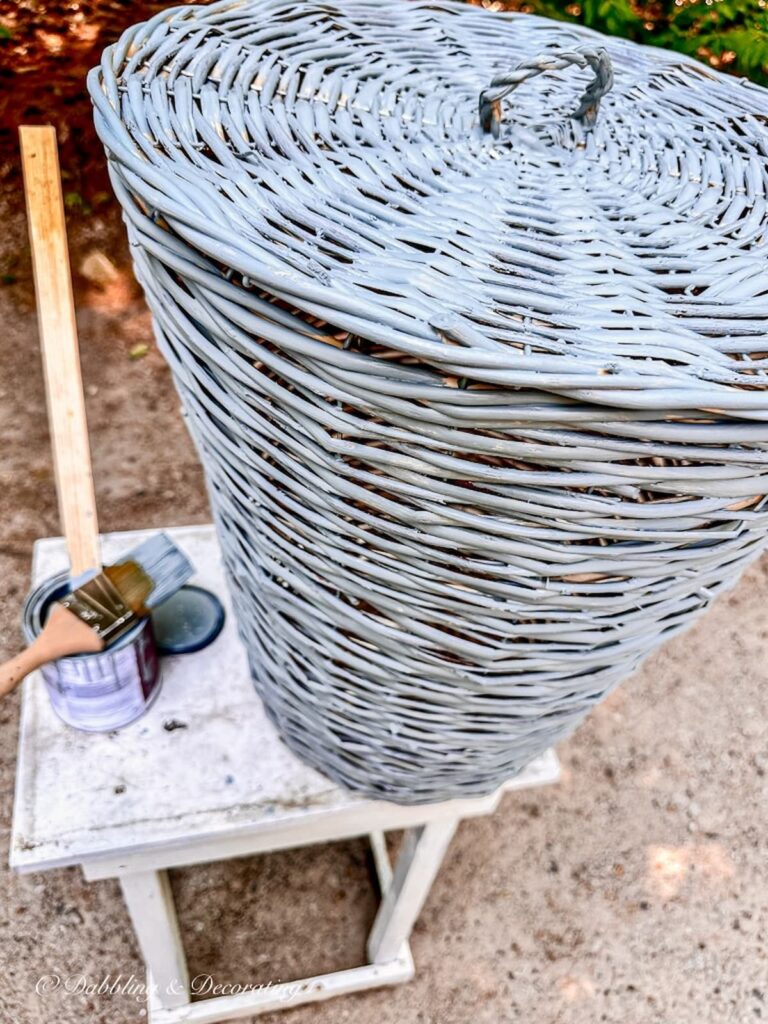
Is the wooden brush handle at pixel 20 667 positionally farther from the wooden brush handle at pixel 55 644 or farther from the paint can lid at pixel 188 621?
the paint can lid at pixel 188 621

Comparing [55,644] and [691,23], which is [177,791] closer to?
[55,644]

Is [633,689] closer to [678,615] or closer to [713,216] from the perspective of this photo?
[678,615]

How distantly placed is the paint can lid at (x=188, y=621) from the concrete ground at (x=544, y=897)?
0.52 metres

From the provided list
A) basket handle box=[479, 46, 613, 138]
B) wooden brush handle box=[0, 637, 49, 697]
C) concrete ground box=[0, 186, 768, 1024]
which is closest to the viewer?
basket handle box=[479, 46, 613, 138]

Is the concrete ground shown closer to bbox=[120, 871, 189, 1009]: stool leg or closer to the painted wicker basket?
bbox=[120, 871, 189, 1009]: stool leg

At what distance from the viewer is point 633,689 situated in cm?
138

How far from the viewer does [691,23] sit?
1.27 metres

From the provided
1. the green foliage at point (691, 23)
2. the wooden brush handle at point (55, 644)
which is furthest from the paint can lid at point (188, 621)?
the green foliage at point (691, 23)

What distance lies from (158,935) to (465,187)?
803 mm

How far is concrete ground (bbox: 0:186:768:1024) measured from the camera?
105 centimetres

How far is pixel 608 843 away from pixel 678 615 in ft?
2.80

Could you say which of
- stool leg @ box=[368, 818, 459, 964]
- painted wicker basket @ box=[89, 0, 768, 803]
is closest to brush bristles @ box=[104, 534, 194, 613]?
painted wicker basket @ box=[89, 0, 768, 803]

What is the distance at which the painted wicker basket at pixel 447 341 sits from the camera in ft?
1.10

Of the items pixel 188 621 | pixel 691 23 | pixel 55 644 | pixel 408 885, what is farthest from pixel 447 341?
pixel 691 23
